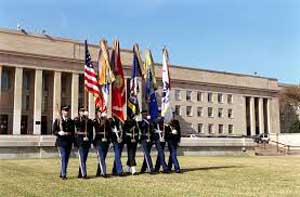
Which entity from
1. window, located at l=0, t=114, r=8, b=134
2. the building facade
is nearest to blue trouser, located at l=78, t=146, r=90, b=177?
the building facade

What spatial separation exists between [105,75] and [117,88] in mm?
632

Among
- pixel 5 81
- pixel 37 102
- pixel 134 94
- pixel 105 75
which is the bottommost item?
pixel 134 94

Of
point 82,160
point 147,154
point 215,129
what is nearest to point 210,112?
point 215,129

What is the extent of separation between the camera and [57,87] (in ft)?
215

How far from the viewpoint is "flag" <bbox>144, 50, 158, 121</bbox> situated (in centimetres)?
1736

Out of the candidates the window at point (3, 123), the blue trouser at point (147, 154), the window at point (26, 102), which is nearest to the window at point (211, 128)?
the window at point (26, 102)

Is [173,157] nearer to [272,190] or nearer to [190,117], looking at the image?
[272,190]

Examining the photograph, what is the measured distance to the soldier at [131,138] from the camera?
14852mm

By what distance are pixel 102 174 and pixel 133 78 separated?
16.1 feet

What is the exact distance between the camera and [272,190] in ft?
35.0

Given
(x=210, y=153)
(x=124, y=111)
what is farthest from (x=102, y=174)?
(x=210, y=153)

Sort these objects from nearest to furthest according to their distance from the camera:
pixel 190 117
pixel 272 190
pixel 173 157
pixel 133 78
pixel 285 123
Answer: pixel 272 190 → pixel 173 157 → pixel 133 78 → pixel 190 117 → pixel 285 123

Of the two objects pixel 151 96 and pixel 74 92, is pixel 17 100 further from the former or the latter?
pixel 151 96

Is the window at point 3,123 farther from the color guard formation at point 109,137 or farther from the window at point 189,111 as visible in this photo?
the color guard formation at point 109,137
